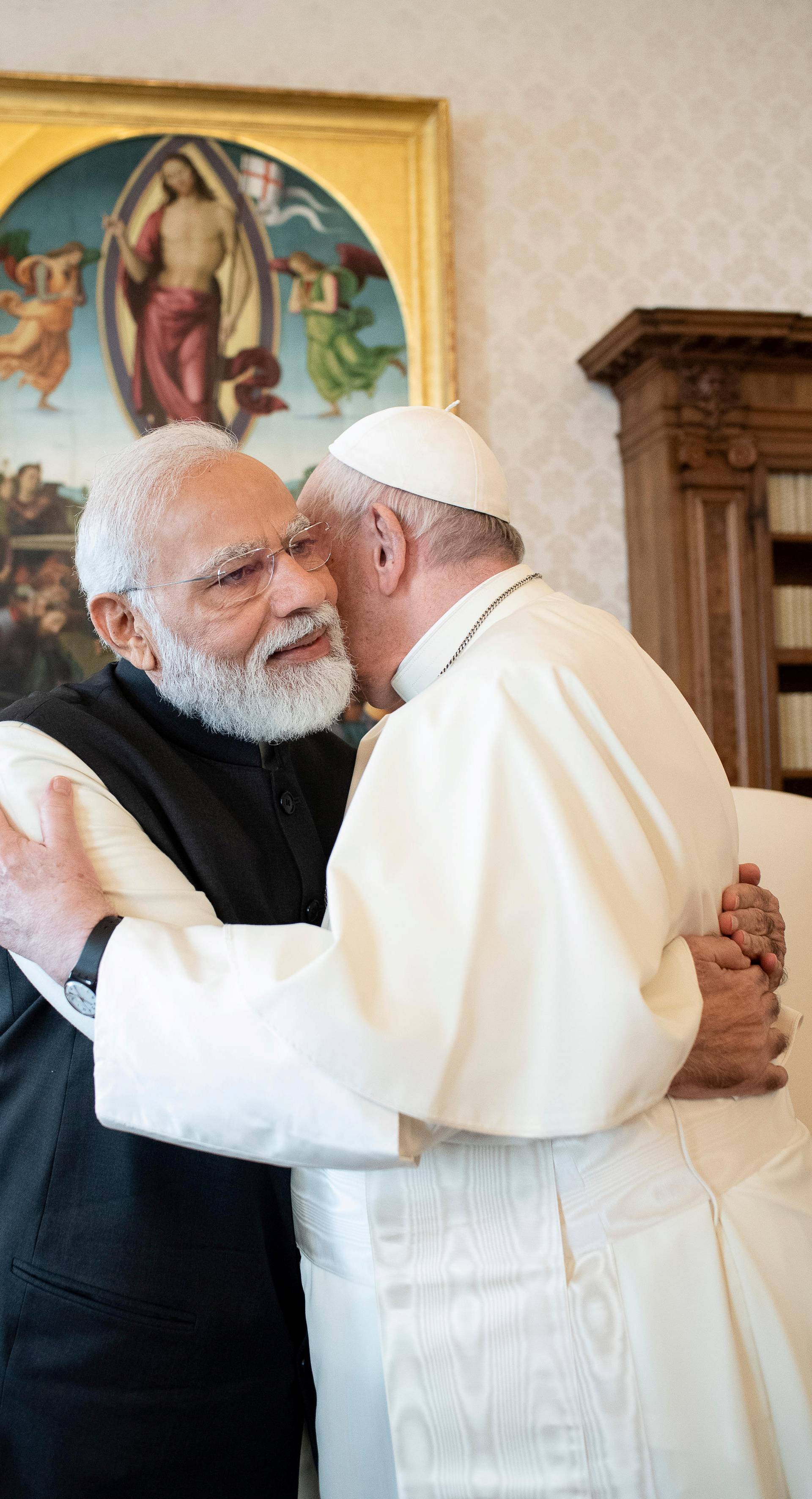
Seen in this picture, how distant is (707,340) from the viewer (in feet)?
14.3

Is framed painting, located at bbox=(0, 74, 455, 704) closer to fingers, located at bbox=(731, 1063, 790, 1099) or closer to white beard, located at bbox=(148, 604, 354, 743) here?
white beard, located at bbox=(148, 604, 354, 743)

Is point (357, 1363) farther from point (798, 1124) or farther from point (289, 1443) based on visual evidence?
point (798, 1124)

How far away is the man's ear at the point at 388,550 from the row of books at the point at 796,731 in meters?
2.80

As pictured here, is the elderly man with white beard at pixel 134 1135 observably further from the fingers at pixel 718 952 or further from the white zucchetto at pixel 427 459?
the fingers at pixel 718 952

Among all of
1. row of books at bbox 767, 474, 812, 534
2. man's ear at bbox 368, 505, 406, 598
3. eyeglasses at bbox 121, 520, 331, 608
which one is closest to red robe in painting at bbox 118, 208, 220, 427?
row of books at bbox 767, 474, 812, 534

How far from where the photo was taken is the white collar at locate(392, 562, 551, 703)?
2.04m

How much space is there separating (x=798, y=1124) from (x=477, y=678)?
89 centimetres

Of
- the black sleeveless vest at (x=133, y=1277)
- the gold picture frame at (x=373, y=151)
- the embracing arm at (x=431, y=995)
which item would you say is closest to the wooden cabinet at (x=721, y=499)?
the gold picture frame at (x=373, y=151)

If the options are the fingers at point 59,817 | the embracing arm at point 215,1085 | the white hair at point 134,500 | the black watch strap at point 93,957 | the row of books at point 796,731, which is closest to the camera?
the embracing arm at point 215,1085

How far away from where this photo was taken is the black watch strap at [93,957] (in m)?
1.48

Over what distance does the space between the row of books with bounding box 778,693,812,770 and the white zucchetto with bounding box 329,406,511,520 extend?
267 centimetres

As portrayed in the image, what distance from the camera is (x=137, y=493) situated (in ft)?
6.37

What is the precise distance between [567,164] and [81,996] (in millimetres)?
4444


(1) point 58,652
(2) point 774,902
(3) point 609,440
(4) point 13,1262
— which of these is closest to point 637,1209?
(2) point 774,902
